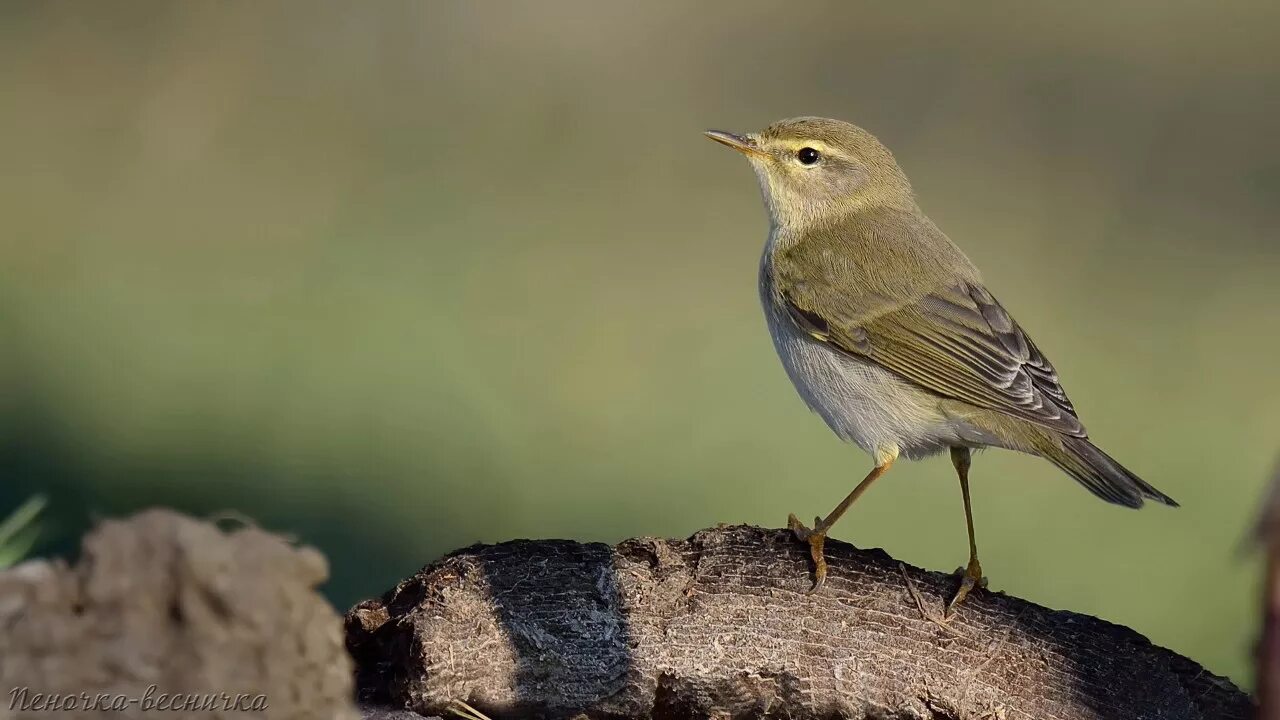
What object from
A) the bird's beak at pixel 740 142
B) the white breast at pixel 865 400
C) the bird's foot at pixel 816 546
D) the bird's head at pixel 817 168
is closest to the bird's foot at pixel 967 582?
the bird's foot at pixel 816 546

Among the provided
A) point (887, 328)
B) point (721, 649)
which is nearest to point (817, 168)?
point (887, 328)

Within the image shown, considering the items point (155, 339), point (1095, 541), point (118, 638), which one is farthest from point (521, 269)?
point (118, 638)

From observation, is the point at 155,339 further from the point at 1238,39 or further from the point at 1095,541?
the point at 1238,39

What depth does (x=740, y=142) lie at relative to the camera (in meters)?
4.03

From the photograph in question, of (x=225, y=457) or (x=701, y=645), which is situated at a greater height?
(x=701, y=645)

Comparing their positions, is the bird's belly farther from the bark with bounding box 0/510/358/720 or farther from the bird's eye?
the bark with bounding box 0/510/358/720

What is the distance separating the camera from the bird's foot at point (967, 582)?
2.76m

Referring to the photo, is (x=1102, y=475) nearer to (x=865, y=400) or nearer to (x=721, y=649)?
(x=865, y=400)

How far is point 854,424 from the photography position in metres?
3.48

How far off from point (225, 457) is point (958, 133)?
13.7 feet

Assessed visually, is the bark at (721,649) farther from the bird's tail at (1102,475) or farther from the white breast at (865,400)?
the white breast at (865,400)

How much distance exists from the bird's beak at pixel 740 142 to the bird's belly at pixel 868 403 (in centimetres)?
57

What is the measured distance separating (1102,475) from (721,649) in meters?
1.00

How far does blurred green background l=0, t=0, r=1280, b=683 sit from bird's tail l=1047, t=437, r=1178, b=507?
129cm
